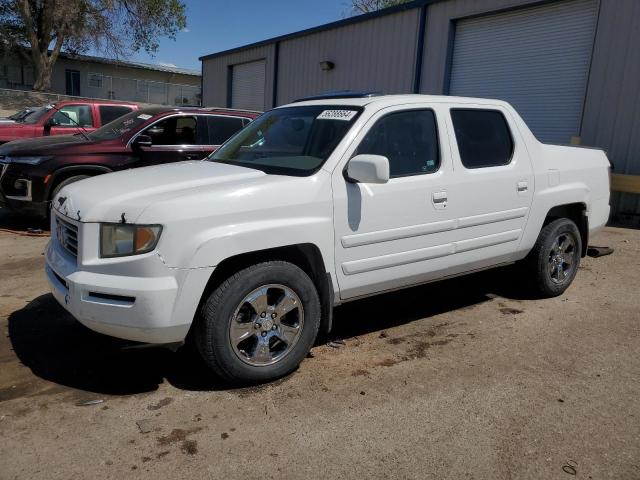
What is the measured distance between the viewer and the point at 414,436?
3.02 m

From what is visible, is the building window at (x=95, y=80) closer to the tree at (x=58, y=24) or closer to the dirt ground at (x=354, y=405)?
the tree at (x=58, y=24)

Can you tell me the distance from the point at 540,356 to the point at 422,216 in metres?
1.38

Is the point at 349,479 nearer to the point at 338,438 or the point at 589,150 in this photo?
the point at 338,438

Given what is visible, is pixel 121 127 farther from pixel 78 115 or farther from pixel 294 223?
pixel 294 223

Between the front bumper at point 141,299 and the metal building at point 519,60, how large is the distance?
909 cm

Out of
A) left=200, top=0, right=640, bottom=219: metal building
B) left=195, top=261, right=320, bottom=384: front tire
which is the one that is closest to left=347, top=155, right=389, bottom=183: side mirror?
left=195, top=261, right=320, bottom=384: front tire

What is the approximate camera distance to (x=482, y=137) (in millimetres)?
4652

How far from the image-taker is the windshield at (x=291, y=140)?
384 cm

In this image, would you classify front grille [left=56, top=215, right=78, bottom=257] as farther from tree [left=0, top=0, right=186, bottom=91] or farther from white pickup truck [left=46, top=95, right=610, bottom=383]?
tree [left=0, top=0, right=186, bottom=91]

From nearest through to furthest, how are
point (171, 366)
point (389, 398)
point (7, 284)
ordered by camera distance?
point (389, 398), point (171, 366), point (7, 284)

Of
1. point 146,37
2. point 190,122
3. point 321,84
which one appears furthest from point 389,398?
point 146,37

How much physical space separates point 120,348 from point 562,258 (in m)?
4.21

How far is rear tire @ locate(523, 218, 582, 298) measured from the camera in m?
5.21

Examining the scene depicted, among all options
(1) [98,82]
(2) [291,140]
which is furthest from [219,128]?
(1) [98,82]
